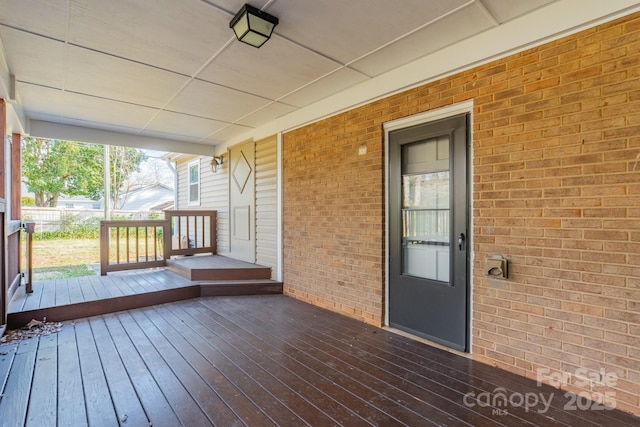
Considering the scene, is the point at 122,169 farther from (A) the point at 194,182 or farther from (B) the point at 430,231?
(B) the point at 430,231

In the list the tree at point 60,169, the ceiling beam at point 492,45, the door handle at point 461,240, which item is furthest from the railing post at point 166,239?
the tree at point 60,169

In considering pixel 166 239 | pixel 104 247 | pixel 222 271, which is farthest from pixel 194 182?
pixel 222 271

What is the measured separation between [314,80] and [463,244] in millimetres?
2364

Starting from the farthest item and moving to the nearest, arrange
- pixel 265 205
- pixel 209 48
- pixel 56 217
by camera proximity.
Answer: pixel 56 217, pixel 265 205, pixel 209 48

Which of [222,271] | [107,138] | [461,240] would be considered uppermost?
[107,138]

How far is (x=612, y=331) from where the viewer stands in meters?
1.95

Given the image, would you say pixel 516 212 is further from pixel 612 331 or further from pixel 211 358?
pixel 211 358

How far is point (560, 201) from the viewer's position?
217cm

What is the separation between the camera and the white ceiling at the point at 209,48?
2.19 metres

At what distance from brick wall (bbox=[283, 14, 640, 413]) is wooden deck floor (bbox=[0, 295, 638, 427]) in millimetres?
321

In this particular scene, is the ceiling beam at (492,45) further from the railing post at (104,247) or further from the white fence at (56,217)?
the white fence at (56,217)

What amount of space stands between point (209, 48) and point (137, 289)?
3432mm

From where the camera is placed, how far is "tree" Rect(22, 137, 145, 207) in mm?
12016

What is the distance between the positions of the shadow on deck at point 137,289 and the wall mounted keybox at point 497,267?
3177mm
